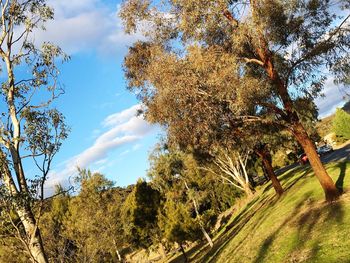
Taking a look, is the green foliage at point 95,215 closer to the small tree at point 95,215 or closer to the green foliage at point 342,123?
the small tree at point 95,215

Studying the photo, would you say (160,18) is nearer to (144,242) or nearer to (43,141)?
(43,141)

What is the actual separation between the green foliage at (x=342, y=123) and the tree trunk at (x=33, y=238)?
58.7 m

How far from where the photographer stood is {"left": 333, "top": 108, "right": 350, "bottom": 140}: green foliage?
199 ft

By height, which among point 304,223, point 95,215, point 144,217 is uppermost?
point 95,215

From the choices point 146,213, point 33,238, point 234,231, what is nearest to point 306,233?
point 33,238

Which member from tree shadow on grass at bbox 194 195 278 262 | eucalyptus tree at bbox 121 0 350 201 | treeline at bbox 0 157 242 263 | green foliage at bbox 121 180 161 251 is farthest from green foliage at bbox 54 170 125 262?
eucalyptus tree at bbox 121 0 350 201

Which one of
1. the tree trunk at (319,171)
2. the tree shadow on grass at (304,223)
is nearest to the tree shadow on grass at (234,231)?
the tree shadow on grass at (304,223)

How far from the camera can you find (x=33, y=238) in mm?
9672

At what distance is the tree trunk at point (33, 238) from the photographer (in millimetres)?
9664

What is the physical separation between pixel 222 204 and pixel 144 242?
15.1m

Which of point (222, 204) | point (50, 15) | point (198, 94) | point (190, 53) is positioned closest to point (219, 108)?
point (198, 94)

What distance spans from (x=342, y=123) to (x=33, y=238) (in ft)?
201

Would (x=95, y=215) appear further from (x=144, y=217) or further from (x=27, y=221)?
(x=27, y=221)

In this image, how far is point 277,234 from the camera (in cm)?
1606
